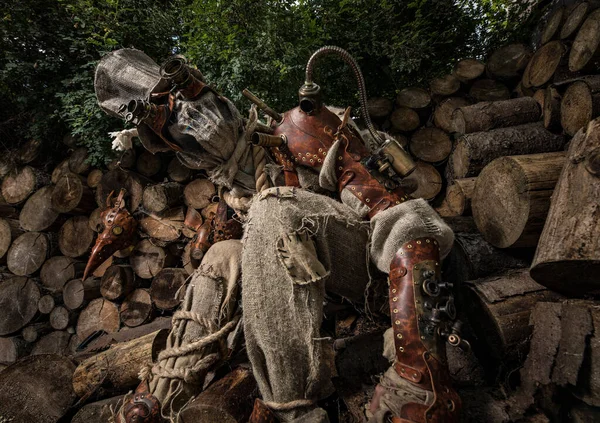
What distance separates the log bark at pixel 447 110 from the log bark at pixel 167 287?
2742 mm

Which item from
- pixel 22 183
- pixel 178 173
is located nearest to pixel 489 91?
pixel 178 173

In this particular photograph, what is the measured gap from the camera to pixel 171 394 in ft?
3.71

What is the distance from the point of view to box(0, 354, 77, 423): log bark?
5.65ft

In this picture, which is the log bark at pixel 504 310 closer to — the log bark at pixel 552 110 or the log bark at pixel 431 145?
the log bark at pixel 552 110

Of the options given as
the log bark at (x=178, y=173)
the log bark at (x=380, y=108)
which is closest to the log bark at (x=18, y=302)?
the log bark at (x=178, y=173)

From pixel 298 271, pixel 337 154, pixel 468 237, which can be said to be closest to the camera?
pixel 298 271

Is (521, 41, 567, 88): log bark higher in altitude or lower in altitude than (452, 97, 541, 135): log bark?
higher

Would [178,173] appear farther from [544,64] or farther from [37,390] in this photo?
[544,64]

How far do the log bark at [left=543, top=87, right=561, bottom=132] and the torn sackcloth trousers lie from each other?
1427 millimetres

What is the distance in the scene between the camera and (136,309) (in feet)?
9.37

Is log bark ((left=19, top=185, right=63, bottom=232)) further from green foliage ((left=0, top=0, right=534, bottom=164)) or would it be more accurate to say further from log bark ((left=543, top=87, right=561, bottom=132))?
log bark ((left=543, top=87, right=561, bottom=132))

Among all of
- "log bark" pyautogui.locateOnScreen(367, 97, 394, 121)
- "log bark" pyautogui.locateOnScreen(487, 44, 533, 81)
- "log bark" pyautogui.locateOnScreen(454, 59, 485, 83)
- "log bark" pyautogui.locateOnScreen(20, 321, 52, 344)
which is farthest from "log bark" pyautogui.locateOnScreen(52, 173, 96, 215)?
"log bark" pyautogui.locateOnScreen(487, 44, 533, 81)

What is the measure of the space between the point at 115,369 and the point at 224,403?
105 centimetres

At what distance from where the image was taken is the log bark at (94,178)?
323 centimetres
